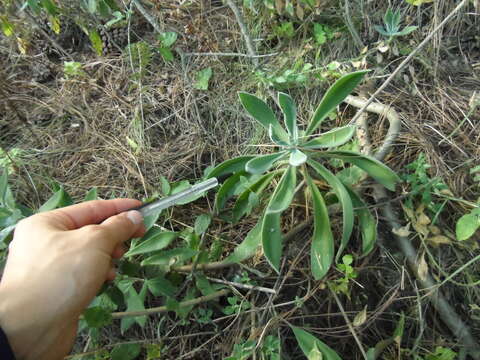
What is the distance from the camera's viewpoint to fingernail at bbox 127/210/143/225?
4.41ft

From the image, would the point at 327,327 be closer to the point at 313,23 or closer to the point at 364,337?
the point at 364,337

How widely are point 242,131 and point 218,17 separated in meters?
0.81

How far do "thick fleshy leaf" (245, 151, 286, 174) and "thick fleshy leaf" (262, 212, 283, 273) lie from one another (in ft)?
0.54

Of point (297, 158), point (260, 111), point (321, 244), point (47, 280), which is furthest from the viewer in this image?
point (260, 111)

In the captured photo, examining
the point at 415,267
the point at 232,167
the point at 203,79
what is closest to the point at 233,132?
the point at 203,79

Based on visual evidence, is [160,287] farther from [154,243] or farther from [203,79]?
[203,79]

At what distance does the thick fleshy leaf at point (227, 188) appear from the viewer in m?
1.60

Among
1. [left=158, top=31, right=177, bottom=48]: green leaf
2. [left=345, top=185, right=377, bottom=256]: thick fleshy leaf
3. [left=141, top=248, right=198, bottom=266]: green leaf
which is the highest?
[left=158, top=31, right=177, bottom=48]: green leaf

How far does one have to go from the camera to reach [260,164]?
1.39 meters

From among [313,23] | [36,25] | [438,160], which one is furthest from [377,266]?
[36,25]

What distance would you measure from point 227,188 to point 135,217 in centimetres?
41

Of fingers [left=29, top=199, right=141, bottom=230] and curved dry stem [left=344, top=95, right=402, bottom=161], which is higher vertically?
fingers [left=29, top=199, right=141, bottom=230]

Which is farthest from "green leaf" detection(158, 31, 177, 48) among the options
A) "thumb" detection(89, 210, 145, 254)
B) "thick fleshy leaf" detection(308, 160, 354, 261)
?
"thick fleshy leaf" detection(308, 160, 354, 261)

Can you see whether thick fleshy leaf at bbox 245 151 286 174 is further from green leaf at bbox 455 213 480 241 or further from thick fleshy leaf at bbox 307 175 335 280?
green leaf at bbox 455 213 480 241
